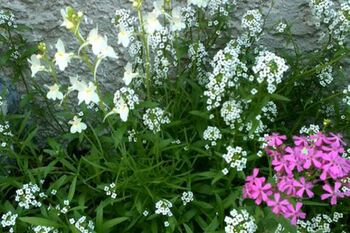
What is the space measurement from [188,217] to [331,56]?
1179 mm

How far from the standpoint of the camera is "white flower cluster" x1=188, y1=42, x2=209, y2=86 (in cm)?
282

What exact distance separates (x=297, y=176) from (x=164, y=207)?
600 millimetres

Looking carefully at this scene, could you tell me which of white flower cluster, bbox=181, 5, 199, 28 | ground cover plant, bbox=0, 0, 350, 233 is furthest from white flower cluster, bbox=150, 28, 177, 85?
white flower cluster, bbox=181, 5, 199, 28

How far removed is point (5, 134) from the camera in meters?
2.72

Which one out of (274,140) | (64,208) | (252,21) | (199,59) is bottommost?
(64,208)

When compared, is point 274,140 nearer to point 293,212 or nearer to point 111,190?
point 293,212

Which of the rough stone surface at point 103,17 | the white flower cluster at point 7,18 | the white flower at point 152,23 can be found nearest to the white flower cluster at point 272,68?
the white flower at point 152,23

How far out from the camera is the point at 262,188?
7.81ft

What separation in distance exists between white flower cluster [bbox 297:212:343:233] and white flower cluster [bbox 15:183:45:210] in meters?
1.19

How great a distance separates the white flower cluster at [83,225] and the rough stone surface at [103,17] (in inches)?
46.1

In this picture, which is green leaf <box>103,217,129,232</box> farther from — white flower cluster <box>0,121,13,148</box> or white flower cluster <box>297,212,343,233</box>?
white flower cluster <box>297,212,343,233</box>

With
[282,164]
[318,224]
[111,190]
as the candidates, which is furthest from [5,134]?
[318,224]

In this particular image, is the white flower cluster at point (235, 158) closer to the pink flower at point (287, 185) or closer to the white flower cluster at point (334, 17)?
the pink flower at point (287, 185)

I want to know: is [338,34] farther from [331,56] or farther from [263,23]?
[263,23]
